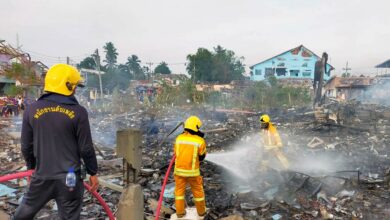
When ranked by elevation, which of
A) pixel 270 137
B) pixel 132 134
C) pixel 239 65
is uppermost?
pixel 239 65

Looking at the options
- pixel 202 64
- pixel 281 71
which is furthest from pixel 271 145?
pixel 202 64

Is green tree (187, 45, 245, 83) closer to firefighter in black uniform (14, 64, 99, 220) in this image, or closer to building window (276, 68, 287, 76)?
building window (276, 68, 287, 76)

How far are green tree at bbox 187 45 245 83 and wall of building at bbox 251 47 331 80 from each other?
5156 mm

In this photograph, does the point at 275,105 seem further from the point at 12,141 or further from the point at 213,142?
the point at 12,141

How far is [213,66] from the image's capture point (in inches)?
1916

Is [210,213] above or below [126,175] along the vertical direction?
below

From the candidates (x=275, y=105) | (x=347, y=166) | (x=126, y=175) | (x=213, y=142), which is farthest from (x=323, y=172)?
(x=275, y=105)

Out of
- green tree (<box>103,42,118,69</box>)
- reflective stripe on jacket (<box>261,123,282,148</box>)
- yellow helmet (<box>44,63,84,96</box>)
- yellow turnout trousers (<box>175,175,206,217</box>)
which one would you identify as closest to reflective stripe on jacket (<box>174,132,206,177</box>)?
yellow turnout trousers (<box>175,175,206,217</box>)

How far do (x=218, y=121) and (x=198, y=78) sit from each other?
109 feet

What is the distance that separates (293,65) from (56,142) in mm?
45853

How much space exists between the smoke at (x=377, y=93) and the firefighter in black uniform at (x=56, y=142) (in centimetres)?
2859

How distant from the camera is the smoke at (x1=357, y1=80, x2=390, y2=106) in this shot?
27828 millimetres

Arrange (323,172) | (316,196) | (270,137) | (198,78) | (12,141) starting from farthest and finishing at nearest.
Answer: (198,78) → (12,141) → (323,172) → (270,137) → (316,196)

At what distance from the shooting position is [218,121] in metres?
17.4
